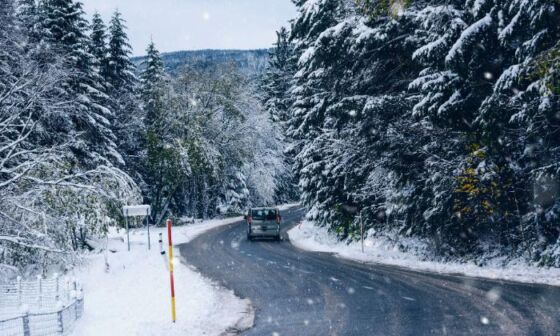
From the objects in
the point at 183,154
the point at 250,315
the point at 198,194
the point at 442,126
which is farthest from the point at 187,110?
the point at 250,315

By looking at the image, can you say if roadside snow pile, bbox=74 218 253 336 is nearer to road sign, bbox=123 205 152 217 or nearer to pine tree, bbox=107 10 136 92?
road sign, bbox=123 205 152 217

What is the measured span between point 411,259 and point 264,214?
38.6 feet

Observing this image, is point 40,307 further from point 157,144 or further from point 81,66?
point 157,144

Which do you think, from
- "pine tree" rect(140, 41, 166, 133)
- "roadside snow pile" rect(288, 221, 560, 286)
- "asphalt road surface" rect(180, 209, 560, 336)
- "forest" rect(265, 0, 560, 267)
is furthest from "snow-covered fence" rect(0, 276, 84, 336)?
"pine tree" rect(140, 41, 166, 133)

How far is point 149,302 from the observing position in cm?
1136

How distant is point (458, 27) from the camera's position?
12.9m

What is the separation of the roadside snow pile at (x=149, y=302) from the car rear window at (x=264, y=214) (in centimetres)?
755

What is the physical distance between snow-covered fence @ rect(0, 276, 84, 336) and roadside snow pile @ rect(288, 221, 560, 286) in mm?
9658

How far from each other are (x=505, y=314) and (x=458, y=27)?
785 centimetres

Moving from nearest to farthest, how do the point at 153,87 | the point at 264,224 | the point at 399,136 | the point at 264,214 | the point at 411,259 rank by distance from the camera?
the point at 399,136 < the point at 411,259 < the point at 264,224 < the point at 264,214 < the point at 153,87

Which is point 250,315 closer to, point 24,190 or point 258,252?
point 24,190

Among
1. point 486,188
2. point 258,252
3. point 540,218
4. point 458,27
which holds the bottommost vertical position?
point 258,252

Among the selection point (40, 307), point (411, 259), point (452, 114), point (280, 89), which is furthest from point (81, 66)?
point (280, 89)

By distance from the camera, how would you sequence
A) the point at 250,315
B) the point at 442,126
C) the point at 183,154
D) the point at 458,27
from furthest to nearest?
the point at 183,154 < the point at 442,126 < the point at 458,27 < the point at 250,315
